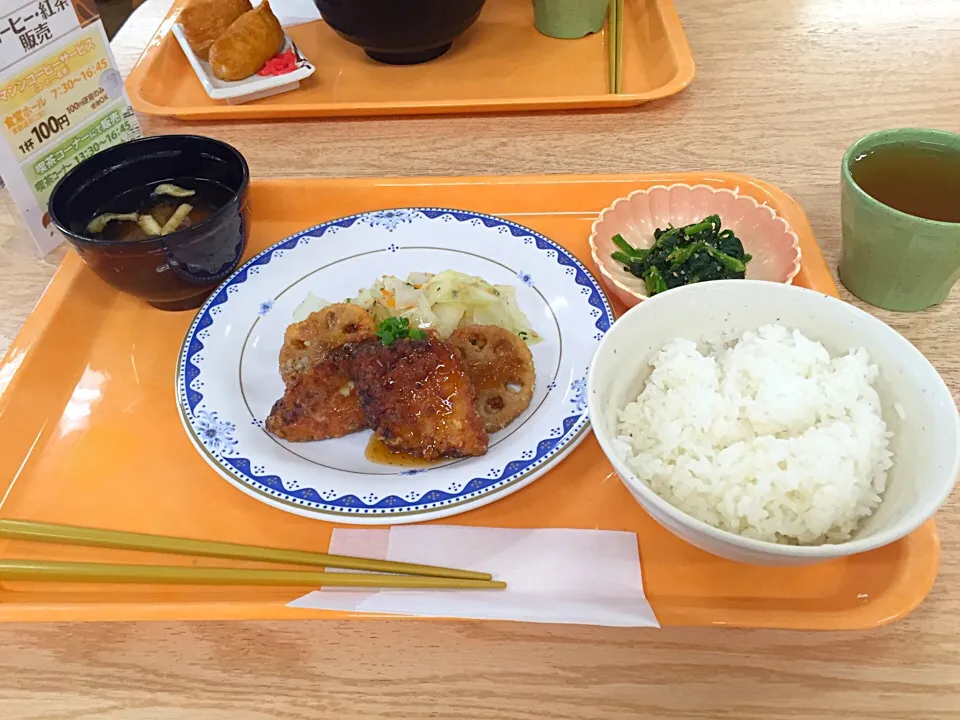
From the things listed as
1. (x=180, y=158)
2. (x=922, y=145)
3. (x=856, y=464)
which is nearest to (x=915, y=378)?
(x=856, y=464)

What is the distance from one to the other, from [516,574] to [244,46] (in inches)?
77.6

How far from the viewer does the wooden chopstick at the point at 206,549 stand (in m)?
1.12

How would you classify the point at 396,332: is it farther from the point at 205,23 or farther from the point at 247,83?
the point at 205,23

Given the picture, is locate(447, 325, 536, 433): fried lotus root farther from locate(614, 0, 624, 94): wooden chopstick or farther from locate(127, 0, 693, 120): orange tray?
locate(614, 0, 624, 94): wooden chopstick

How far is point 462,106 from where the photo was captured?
216 centimetres

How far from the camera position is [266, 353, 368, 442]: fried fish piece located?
4.40 ft

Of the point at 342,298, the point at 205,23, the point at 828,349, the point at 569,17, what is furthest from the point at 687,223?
the point at 205,23

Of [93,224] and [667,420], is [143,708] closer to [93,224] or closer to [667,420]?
Result: [667,420]

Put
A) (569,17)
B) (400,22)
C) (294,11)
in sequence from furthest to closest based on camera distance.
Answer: (294,11) < (569,17) < (400,22)

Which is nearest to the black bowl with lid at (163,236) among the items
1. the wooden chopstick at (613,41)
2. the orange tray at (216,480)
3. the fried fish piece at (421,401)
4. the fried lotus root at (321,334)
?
the orange tray at (216,480)

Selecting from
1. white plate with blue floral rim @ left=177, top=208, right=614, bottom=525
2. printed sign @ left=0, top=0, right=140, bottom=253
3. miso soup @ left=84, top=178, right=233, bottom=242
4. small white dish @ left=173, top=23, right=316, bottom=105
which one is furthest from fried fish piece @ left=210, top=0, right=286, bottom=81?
white plate with blue floral rim @ left=177, top=208, right=614, bottom=525

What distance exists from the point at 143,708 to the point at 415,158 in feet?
5.06

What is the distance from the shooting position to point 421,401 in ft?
4.14

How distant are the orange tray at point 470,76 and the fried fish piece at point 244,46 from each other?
0.11m
